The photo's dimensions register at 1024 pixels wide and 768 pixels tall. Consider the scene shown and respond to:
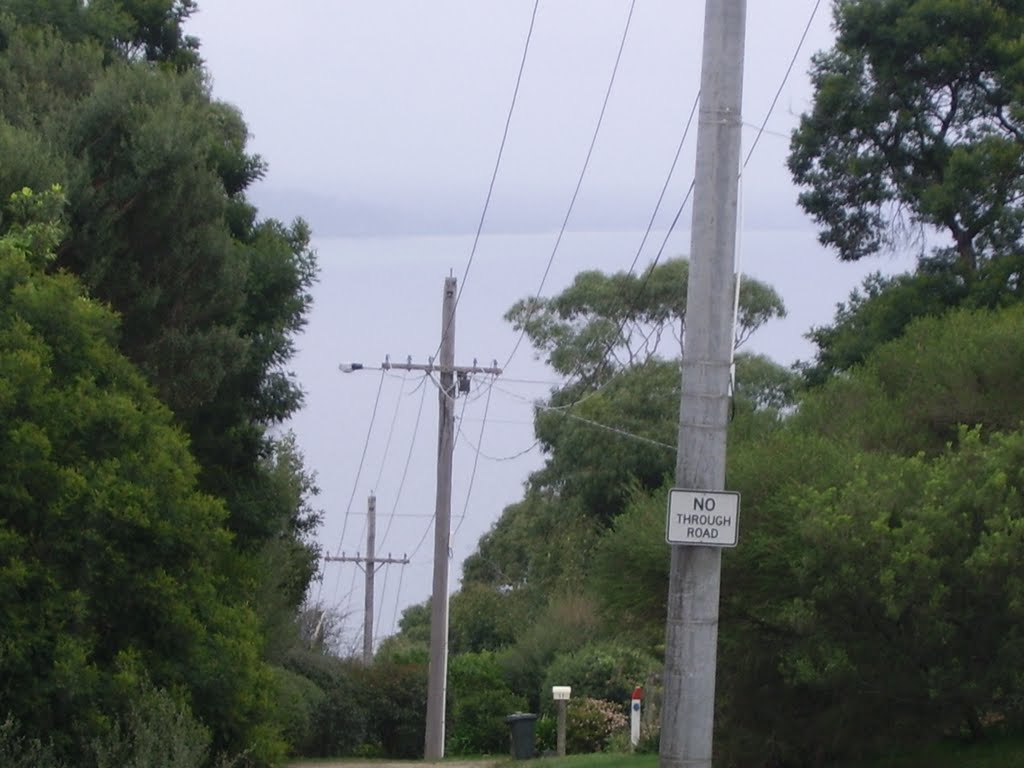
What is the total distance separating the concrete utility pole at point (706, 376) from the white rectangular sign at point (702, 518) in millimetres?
123

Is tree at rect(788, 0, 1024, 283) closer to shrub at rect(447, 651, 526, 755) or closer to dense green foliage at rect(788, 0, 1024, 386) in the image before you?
dense green foliage at rect(788, 0, 1024, 386)

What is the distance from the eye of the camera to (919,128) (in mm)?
30297

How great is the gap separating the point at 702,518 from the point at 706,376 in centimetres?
92

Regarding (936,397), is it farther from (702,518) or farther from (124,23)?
(124,23)

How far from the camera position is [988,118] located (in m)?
30.2

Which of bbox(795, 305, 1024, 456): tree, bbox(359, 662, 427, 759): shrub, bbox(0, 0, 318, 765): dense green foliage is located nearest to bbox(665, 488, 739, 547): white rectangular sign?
bbox(0, 0, 318, 765): dense green foliage

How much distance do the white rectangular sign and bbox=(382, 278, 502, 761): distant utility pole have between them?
20.7 metres

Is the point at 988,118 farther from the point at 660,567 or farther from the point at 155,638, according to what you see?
the point at 155,638

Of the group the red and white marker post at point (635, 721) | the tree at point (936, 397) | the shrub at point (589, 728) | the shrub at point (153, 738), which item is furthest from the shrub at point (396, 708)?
the shrub at point (153, 738)

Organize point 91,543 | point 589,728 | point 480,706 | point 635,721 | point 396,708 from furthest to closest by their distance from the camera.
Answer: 1. point 396,708
2. point 480,706
3. point 589,728
4. point 635,721
5. point 91,543

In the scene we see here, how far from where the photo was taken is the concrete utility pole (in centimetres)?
981

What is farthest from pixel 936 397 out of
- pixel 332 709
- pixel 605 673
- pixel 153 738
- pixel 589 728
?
pixel 332 709

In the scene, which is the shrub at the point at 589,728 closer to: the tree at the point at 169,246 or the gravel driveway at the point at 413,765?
the gravel driveway at the point at 413,765

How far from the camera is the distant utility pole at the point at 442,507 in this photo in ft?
99.0
